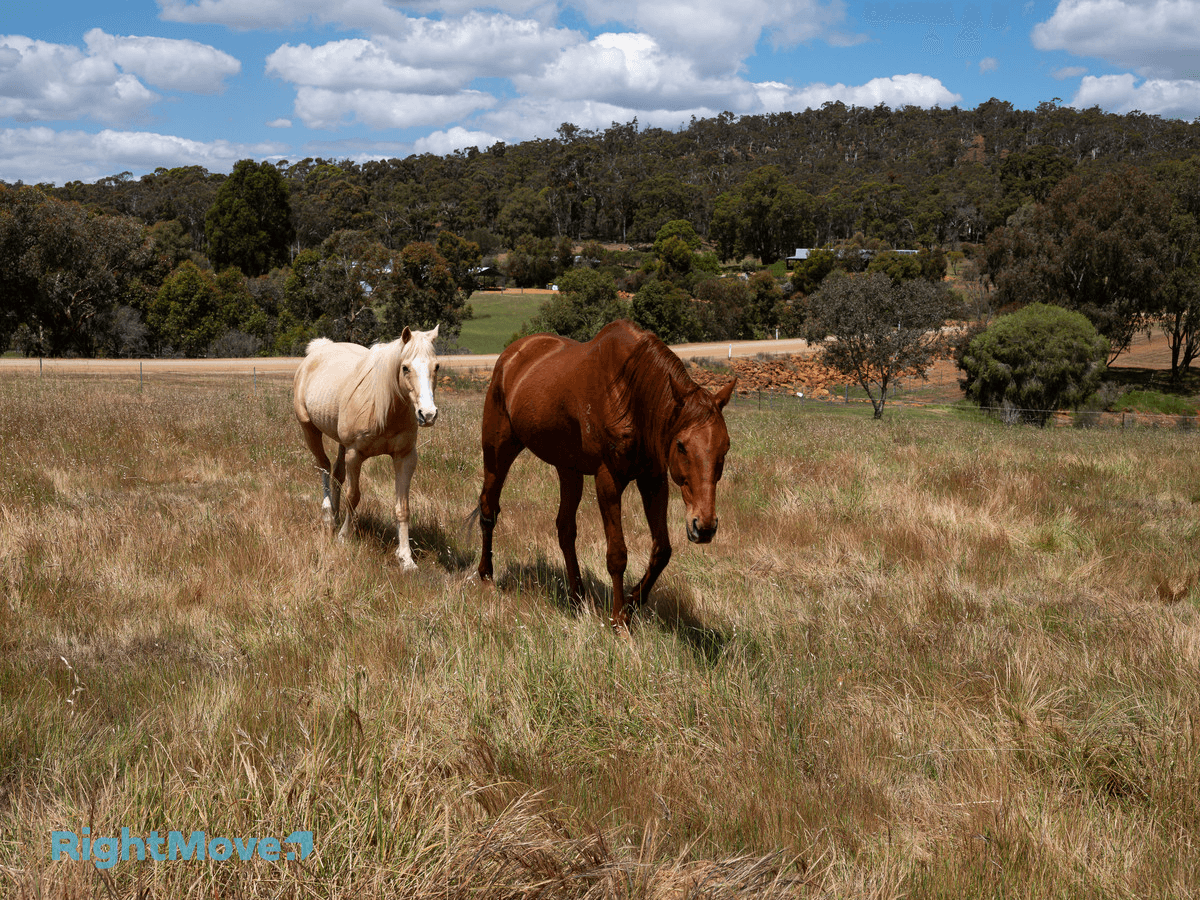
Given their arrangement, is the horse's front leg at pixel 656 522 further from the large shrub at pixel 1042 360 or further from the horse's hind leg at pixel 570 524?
the large shrub at pixel 1042 360

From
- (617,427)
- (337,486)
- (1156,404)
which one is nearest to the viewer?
(617,427)

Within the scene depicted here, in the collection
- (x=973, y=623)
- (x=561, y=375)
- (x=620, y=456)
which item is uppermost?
(x=561, y=375)

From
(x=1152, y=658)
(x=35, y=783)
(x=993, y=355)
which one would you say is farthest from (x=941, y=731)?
(x=993, y=355)

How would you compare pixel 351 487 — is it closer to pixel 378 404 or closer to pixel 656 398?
pixel 378 404

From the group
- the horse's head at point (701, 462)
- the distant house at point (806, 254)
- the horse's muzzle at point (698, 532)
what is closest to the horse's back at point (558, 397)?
the horse's head at point (701, 462)

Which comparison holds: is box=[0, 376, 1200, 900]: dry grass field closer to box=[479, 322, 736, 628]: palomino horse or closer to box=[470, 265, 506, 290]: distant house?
box=[479, 322, 736, 628]: palomino horse

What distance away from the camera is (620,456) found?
5082 mm

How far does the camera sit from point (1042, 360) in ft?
139

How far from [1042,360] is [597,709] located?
4545 cm

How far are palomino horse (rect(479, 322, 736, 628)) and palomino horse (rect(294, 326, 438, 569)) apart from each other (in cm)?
69

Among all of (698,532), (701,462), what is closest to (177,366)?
(701,462)

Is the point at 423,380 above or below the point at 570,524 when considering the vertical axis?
above

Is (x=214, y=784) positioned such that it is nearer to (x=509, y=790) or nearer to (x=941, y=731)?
(x=509, y=790)

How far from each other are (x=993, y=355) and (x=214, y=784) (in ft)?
155
